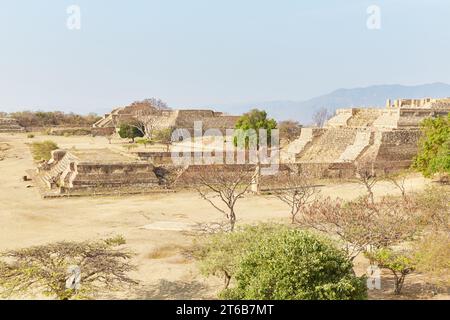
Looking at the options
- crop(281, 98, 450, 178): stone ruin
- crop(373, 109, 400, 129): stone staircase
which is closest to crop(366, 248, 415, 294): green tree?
crop(281, 98, 450, 178): stone ruin

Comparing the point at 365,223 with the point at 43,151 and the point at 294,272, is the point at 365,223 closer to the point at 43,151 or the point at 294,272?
the point at 294,272

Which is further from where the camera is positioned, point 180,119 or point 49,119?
point 49,119

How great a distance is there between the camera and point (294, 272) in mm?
9375

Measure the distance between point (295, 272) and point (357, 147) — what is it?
2541 centimetres

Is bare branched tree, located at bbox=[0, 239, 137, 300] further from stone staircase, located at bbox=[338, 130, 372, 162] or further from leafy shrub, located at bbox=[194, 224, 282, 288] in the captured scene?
stone staircase, located at bbox=[338, 130, 372, 162]

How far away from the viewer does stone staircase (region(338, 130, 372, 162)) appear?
107 feet

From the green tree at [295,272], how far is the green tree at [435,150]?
16438mm

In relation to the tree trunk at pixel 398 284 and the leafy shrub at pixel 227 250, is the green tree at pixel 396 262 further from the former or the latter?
the leafy shrub at pixel 227 250

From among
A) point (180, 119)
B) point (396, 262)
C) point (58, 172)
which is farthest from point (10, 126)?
point (396, 262)

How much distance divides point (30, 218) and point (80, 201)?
12.5ft

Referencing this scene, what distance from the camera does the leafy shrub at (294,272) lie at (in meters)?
9.36

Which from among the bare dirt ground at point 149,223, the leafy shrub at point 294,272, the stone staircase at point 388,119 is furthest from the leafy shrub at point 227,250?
the stone staircase at point 388,119

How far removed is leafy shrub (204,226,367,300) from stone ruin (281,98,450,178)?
19574mm
